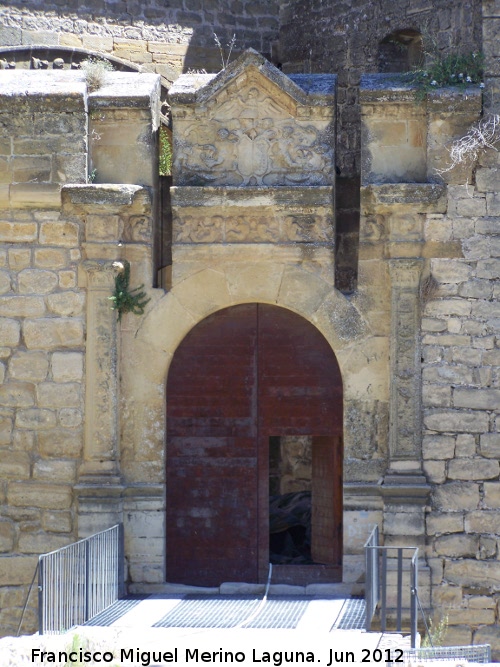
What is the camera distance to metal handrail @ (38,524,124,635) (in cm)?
929

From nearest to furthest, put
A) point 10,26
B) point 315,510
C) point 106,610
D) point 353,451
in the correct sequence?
point 106,610, point 353,451, point 315,510, point 10,26

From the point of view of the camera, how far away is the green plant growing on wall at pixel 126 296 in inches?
419

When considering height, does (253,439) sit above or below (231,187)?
below

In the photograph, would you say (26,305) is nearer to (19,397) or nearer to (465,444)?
(19,397)

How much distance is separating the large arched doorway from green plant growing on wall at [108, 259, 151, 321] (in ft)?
1.71

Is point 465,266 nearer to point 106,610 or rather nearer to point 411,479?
point 411,479

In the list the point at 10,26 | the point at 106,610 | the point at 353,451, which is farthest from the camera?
the point at 10,26

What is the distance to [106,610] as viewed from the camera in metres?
9.91

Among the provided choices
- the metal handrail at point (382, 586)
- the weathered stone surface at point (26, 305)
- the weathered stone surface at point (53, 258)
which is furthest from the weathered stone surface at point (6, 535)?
the metal handrail at point (382, 586)

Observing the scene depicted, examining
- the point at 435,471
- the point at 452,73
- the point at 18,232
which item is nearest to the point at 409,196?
the point at 452,73

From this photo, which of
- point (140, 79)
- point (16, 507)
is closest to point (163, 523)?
point (16, 507)

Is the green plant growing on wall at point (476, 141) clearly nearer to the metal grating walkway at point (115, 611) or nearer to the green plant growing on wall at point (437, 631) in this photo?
the green plant growing on wall at point (437, 631)

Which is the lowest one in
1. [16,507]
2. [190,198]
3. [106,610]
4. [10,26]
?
[106,610]

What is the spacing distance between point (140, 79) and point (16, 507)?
3.84 meters
